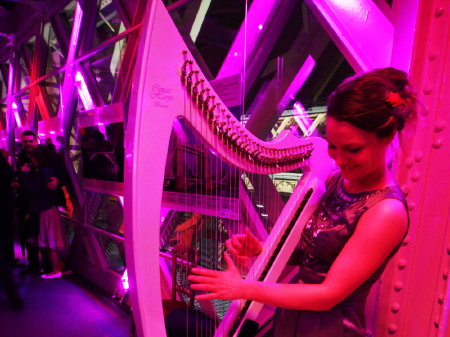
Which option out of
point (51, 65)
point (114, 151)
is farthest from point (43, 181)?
point (51, 65)

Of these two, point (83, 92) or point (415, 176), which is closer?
point (415, 176)

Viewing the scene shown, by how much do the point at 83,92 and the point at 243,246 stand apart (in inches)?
153

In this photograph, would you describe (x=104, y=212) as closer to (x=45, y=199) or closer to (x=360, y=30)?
(x=45, y=199)

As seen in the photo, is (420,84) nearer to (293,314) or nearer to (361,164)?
(361,164)

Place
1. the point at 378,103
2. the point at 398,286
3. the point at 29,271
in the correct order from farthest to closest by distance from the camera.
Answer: the point at 29,271 < the point at 398,286 < the point at 378,103

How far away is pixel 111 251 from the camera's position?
4.05m

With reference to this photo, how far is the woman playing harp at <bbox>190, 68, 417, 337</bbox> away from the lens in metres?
0.70

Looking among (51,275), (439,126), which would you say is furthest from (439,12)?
(51,275)

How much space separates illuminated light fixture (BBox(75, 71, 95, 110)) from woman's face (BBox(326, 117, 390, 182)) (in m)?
3.89

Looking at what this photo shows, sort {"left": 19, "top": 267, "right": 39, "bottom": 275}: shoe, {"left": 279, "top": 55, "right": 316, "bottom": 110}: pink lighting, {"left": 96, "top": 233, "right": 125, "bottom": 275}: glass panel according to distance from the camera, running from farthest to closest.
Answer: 1. {"left": 19, "top": 267, "right": 39, "bottom": 275}: shoe
2. {"left": 96, "top": 233, "right": 125, "bottom": 275}: glass panel
3. {"left": 279, "top": 55, "right": 316, "bottom": 110}: pink lighting

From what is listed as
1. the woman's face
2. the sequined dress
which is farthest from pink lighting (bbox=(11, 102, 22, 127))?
the woman's face

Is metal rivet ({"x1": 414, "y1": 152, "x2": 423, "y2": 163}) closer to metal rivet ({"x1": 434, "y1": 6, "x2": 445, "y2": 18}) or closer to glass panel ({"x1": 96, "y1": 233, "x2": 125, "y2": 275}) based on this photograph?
metal rivet ({"x1": 434, "y1": 6, "x2": 445, "y2": 18})

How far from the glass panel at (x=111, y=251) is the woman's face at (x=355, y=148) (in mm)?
3575

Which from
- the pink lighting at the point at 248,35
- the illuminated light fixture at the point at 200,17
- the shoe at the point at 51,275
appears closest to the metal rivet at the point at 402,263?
the pink lighting at the point at 248,35
